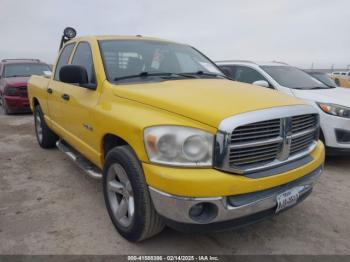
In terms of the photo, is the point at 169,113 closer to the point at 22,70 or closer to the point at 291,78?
the point at 291,78

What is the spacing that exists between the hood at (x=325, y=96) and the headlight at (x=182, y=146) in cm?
340

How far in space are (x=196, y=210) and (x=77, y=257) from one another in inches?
43.5

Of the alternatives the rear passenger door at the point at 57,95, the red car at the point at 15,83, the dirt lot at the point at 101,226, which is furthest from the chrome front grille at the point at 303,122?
the red car at the point at 15,83

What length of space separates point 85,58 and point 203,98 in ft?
6.15

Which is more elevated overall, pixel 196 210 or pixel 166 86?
pixel 166 86

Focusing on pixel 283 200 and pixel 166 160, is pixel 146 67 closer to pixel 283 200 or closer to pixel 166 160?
pixel 166 160

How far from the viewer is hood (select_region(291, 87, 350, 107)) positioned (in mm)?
4943

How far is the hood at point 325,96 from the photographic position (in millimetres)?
4943

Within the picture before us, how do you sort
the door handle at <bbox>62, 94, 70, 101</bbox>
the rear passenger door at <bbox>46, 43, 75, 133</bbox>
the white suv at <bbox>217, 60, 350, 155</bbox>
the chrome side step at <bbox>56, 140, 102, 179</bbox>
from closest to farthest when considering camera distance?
the chrome side step at <bbox>56, 140, 102, 179</bbox> → the door handle at <bbox>62, 94, 70, 101</bbox> → the rear passenger door at <bbox>46, 43, 75, 133</bbox> → the white suv at <bbox>217, 60, 350, 155</bbox>

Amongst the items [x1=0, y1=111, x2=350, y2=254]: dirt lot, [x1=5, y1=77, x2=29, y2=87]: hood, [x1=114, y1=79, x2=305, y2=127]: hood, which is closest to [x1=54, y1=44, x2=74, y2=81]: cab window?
[x1=0, y1=111, x2=350, y2=254]: dirt lot

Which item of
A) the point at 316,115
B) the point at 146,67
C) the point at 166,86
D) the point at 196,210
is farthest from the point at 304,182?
the point at 146,67

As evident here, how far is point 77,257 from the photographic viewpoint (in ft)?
8.84

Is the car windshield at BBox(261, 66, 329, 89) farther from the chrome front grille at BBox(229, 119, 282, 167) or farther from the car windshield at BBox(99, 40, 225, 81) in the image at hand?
the chrome front grille at BBox(229, 119, 282, 167)

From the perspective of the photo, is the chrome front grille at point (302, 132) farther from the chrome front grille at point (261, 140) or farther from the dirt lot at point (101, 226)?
the dirt lot at point (101, 226)
